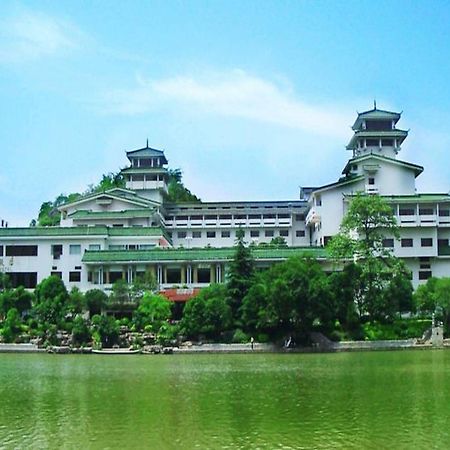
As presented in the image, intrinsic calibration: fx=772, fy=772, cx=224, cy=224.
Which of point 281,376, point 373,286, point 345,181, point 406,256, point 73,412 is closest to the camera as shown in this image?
point 73,412

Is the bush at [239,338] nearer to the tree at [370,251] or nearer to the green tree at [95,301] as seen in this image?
the tree at [370,251]

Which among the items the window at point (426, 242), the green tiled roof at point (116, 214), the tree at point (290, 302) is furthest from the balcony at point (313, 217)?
the tree at point (290, 302)

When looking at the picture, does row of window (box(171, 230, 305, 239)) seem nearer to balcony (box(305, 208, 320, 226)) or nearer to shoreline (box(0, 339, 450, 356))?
balcony (box(305, 208, 320, 226))

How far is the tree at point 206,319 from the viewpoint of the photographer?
3956cm

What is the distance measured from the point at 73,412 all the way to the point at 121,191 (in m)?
46.3

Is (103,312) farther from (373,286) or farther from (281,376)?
(281,376)

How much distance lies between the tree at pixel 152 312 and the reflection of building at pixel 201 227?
5954mm

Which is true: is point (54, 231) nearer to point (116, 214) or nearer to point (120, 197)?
point (116, 214)

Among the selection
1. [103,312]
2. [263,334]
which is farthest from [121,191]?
[263,334]

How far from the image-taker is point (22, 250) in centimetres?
5250

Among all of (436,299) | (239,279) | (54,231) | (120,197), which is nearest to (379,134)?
(120,197)

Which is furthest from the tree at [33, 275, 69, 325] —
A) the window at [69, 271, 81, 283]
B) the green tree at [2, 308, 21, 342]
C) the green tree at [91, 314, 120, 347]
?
the window at [69, 271, 81, 283]

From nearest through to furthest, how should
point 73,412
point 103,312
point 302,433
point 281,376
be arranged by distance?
1. point 302,433
2. point 73,412
3. point 281,376
4. point 103,312

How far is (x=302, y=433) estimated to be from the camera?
1294cm
